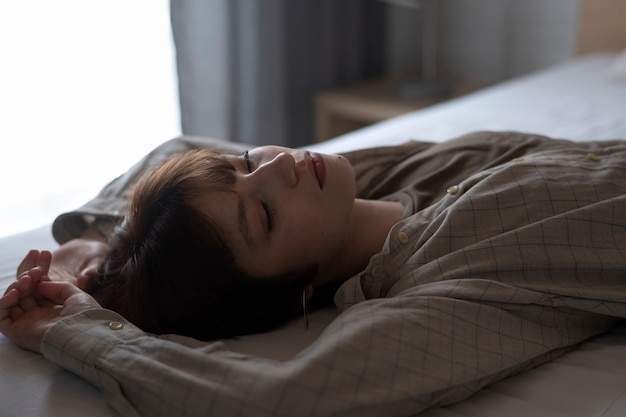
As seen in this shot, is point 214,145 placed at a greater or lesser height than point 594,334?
greater

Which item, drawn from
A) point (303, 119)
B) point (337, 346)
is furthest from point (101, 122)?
point (337, 346)

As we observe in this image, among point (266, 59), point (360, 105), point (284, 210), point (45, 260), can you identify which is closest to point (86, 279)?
point (45, 260)

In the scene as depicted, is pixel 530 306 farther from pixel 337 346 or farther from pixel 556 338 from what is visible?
pixel 337 346

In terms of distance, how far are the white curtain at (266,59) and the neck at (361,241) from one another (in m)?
1.28

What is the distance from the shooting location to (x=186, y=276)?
37.1 inches

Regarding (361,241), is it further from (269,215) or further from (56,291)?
(56,291)

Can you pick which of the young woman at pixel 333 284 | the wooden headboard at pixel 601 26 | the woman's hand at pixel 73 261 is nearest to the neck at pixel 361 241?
the young woman at pixel 333 284

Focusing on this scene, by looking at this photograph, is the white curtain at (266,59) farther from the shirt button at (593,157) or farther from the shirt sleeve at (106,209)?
the shirt button at (593,157)

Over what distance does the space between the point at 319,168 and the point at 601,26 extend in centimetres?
171

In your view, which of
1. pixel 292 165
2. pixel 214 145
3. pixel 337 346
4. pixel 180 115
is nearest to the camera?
pixel 337 346

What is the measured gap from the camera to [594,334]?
3.28ft

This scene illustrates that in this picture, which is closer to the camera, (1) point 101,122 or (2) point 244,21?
(1) point 101,122

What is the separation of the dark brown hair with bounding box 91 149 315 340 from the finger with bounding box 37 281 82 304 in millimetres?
48

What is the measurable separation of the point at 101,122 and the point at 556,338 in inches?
62.9
